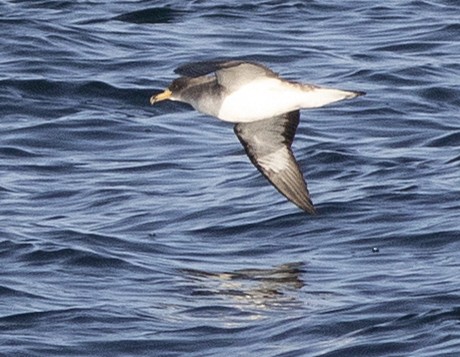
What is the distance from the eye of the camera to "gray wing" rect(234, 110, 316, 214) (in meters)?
13.4

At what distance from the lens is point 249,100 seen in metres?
12.0

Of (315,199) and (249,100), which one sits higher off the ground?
(249,100)

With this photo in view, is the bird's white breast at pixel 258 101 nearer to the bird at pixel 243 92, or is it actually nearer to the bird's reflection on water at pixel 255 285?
the bird at pixel 243 92

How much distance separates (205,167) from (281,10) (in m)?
6.61

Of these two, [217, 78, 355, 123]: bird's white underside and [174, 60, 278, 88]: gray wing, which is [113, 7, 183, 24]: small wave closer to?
[174, 60, 278, 88]: gray wing

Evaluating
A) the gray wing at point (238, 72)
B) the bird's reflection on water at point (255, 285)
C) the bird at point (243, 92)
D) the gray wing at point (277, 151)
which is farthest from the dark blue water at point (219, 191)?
the gray wing at point (238, 72)

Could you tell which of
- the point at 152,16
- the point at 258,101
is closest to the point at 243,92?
the point at 258,101

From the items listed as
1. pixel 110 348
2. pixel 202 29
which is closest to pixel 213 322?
pixel 110 348

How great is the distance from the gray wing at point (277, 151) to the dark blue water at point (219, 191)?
0.71 meters

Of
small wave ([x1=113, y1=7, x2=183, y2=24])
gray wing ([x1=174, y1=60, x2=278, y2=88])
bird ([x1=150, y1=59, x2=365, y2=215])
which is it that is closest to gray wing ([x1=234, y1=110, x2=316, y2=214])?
bird ([x1=150, y1=59, x2=365, y2=215])

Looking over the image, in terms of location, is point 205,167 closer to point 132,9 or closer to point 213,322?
point 213,322

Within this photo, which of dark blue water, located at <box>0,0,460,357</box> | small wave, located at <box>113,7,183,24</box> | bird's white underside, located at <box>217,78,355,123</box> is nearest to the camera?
bird's white underside, located at <box>217,78,355,123</box>

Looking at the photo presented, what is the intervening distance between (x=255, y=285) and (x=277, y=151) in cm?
104

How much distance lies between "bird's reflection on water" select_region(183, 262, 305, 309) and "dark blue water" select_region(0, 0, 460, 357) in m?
0.02
